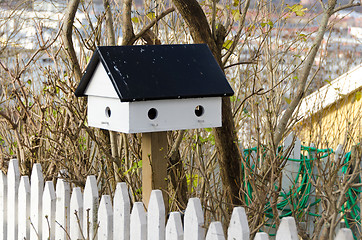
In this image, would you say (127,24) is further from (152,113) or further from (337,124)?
(337,124)

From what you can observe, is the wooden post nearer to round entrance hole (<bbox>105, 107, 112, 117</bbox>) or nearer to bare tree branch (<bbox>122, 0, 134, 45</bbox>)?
round entrance hole (<bbox>105, 107, 112, 117</bbox>)

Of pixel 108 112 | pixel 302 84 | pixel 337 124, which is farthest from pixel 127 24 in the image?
pixel 337 124

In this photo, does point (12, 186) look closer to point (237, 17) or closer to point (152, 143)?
point (152, 143)

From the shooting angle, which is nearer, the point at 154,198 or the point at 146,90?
the point at 154,198

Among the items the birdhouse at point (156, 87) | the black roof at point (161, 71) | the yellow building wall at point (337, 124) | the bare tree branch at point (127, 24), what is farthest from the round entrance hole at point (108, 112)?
the yellow building wall at point (337, 124)

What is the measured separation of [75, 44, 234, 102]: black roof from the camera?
280cm

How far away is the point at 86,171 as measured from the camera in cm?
381

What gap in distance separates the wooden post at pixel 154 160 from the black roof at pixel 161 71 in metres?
0.23

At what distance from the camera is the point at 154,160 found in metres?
2.90

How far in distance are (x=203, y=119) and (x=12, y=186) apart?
1.61 metres

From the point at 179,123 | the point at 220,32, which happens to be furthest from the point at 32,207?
the point at 220,32

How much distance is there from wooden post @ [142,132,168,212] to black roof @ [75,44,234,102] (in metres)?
0.23

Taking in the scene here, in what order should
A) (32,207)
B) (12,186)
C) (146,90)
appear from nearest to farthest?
(146,90) < (32,207) < (12,186)

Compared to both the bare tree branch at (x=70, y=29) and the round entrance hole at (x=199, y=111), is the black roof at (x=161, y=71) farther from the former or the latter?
the bare tree branch at (x=70, y=29)
